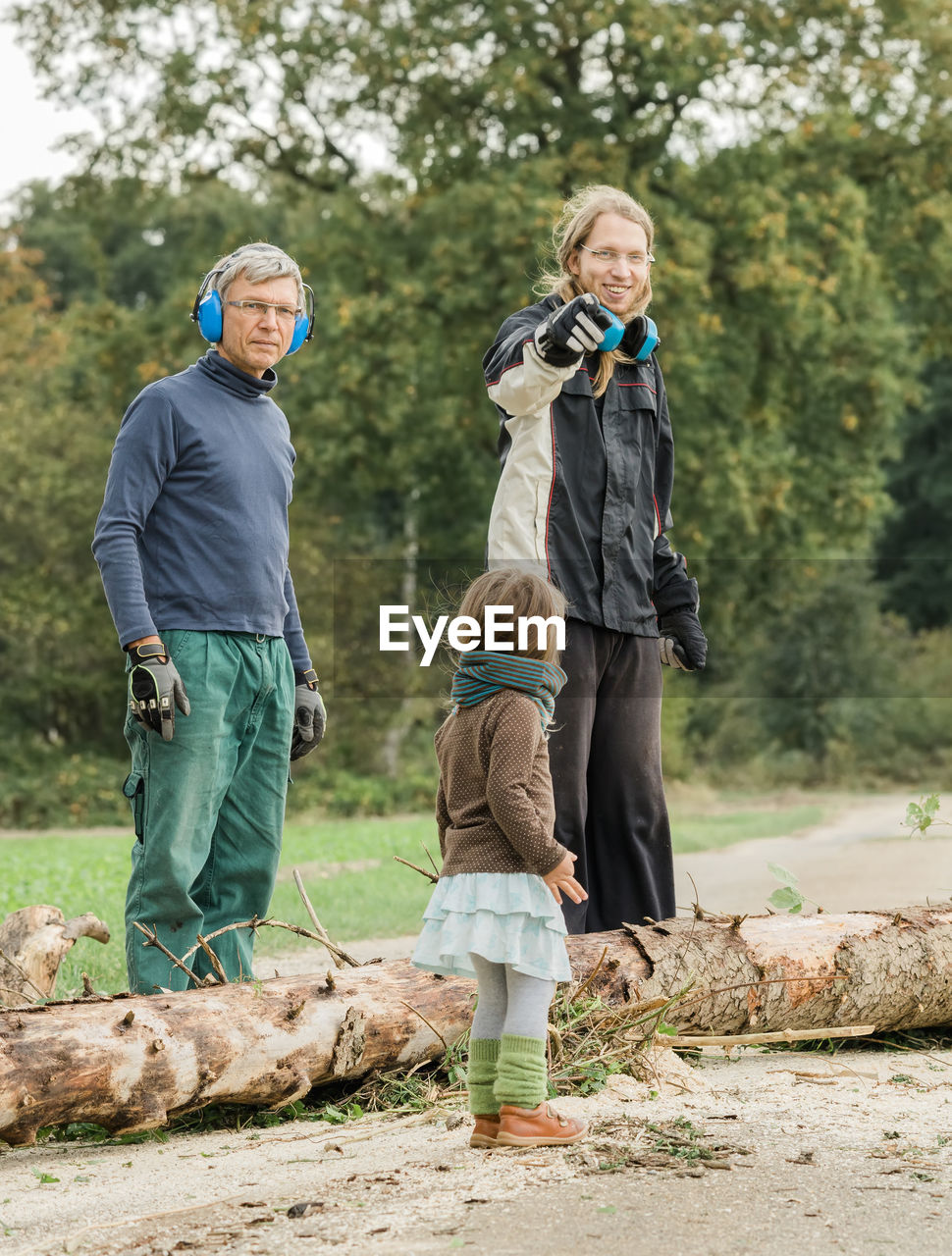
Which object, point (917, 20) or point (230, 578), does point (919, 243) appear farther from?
point (230, 578)

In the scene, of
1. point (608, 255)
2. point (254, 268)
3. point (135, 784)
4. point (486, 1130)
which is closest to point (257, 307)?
point (254, 268)

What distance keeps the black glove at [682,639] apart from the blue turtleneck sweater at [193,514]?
1.27 meters

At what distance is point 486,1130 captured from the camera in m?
3.42

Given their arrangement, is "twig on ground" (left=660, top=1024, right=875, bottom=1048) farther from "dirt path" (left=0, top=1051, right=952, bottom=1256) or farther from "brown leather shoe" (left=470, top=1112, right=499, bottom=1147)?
"brown leather shoe" (left=470, top=1112, right=499, bottom=1147)

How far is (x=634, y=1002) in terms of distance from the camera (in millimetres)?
4285

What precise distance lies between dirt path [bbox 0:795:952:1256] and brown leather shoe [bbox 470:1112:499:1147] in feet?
0.12

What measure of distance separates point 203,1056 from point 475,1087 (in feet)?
2.43

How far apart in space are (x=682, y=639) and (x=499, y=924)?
1.77 m

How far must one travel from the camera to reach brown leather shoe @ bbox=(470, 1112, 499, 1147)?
3408 millimetres

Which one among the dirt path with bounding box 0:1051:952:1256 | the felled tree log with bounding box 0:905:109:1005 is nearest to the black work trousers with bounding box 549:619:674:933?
the dirt path with bounding box 0:1051:952:1256

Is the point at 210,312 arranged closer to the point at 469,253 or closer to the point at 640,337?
the point at 640,337

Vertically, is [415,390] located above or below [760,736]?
above

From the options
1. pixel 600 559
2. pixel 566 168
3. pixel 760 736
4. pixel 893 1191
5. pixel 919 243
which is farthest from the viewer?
pixel 760 736

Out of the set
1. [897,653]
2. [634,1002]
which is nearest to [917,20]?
[897,653]
